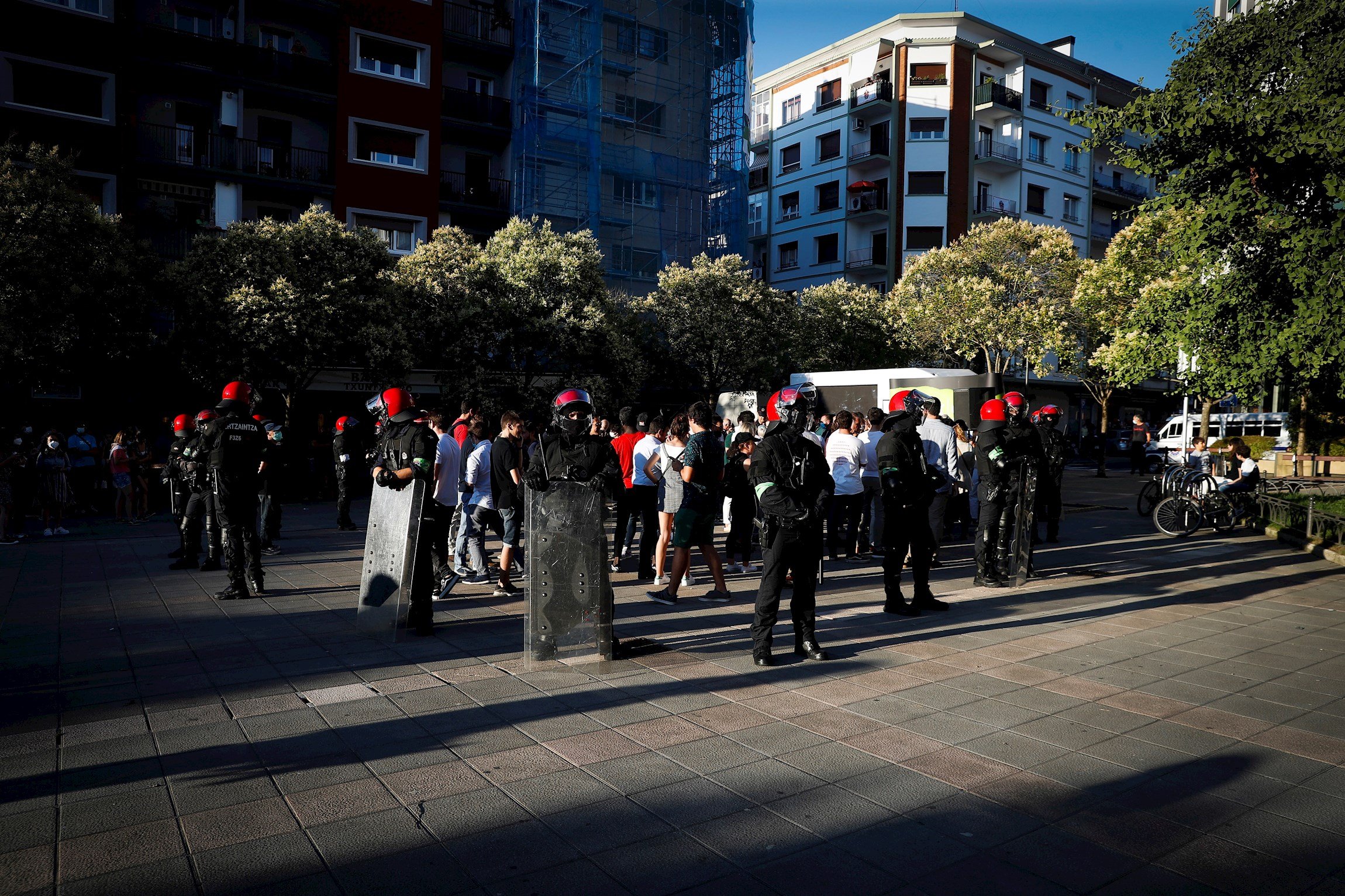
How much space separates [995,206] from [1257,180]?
35.4 metres

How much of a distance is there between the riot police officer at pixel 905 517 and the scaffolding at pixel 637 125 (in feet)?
81.3

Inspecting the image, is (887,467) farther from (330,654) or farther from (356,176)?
(356,176)

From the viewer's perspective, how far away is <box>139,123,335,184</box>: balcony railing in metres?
24.1

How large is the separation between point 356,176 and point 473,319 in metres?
8.41

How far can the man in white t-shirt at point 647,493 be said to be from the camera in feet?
32.0

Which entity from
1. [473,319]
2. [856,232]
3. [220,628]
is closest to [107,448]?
[473,319]

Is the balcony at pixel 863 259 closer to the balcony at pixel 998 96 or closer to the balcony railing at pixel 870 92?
the balcony railing at pixel 870 92

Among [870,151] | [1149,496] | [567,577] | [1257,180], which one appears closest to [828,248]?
[870,151]

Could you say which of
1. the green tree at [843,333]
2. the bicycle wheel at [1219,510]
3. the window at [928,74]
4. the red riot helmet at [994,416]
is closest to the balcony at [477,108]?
the green tree at [843,333]

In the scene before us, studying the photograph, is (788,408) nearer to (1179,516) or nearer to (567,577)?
(567,577)

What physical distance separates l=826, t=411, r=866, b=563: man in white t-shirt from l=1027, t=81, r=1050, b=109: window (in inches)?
1584

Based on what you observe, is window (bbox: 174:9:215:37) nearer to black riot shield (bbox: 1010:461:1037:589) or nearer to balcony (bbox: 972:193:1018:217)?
black riot shield (bbox: 1010:461:1037:589)

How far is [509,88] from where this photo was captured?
1208 inches

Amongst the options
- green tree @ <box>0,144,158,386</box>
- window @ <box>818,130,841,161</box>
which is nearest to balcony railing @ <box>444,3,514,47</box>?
green tree @ <box>0,144,158,386</box>
